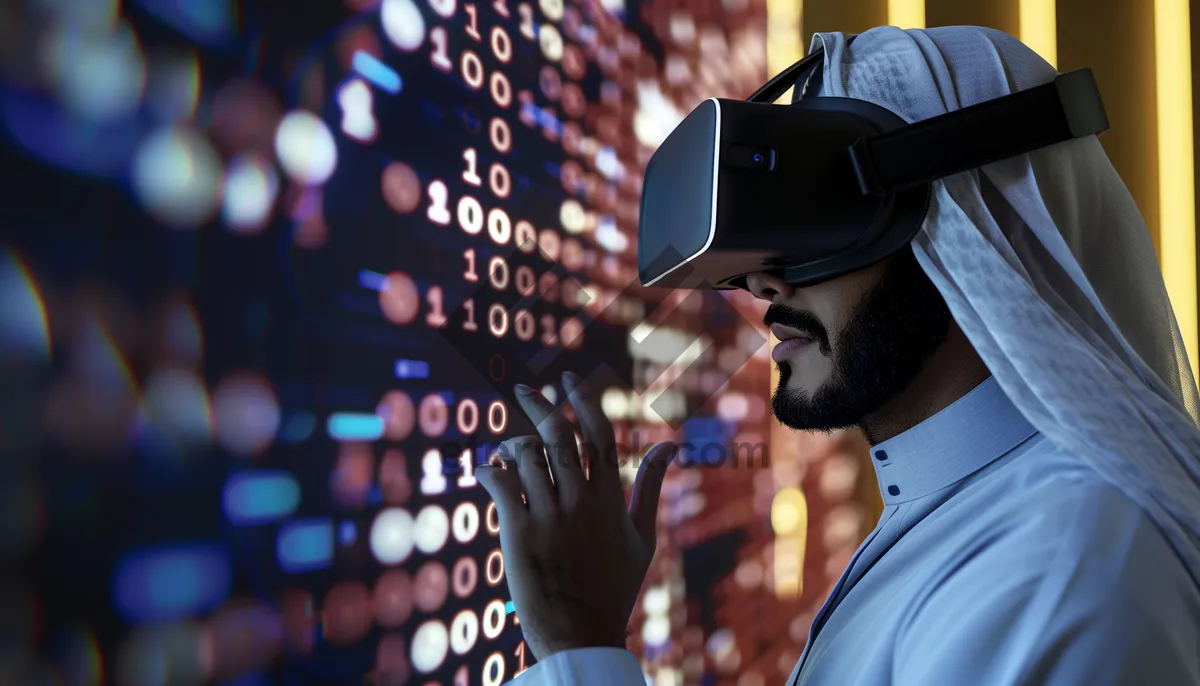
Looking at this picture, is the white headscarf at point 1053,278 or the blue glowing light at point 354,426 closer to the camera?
the white headscarf at point 1053,278

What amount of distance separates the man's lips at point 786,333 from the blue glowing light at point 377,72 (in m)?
0.44

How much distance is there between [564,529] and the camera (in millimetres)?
590

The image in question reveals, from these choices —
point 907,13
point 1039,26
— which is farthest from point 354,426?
point 1039,26

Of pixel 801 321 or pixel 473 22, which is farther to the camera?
pixel 473 22

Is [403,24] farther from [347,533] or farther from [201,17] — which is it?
[347,533]

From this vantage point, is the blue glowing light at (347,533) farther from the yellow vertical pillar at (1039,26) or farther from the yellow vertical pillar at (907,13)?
the yellow vertical pillar at (1039,26)

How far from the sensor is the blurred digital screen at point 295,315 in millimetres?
491

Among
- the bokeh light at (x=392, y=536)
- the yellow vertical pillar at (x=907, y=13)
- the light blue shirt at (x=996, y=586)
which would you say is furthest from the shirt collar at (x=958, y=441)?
the yellow vertical pillar at (x=907, y=13)

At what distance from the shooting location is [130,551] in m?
0.52

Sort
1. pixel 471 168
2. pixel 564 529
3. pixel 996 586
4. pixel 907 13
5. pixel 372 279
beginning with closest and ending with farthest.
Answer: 1. pixel 996 586
2. pixel 564 529
3. pixel 372 279
4. pixel 471 168
5. pixel 907 13

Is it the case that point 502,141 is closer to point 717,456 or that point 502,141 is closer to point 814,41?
point 814,41

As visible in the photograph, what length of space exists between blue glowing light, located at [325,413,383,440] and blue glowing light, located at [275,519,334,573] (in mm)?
75

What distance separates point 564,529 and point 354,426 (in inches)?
9.0

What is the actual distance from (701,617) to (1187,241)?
5.13 feet
